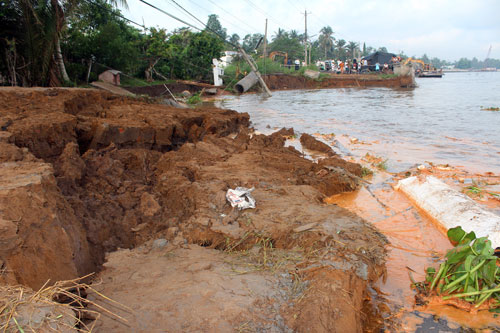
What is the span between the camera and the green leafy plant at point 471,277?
9.22ft

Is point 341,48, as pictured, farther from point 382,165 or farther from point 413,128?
point 382,165

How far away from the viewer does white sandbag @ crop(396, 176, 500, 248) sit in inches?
155

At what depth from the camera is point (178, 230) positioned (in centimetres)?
361

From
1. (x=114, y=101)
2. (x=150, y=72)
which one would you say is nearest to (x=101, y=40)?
(x=150, y=72)

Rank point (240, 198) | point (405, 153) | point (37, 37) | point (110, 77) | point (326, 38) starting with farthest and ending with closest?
point (326, 38) < point (110, 77) < point (37, 37) < point (405, 153) < point (240, 198)

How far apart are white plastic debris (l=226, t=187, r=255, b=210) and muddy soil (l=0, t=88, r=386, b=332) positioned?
0.31 ft

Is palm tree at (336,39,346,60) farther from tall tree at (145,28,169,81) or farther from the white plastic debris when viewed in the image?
the white plastic debris

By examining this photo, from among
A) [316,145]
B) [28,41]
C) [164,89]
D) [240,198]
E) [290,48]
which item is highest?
[290,48]

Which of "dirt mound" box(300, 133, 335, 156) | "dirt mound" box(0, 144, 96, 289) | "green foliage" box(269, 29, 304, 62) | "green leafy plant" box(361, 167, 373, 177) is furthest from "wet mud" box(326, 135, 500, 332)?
"green foliage" box(269, 29, 304, 62)

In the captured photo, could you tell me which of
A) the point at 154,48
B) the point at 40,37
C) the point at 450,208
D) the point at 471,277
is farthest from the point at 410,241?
the point at 154,48

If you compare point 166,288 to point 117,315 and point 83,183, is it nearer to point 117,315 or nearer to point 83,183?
point 117,315

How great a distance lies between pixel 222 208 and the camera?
13.3ft

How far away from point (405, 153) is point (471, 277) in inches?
241

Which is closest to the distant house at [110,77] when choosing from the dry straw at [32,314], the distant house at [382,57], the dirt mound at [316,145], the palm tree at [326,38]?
the dirt mound at [316,145]
